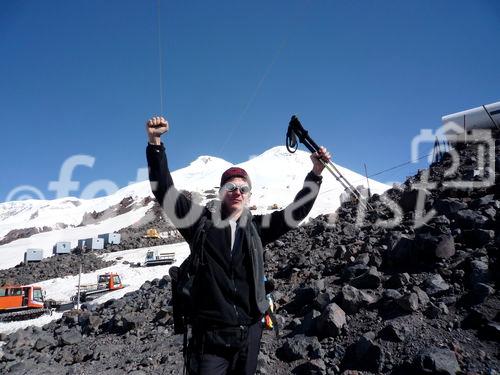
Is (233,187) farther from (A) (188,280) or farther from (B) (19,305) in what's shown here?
(B) (19,305)

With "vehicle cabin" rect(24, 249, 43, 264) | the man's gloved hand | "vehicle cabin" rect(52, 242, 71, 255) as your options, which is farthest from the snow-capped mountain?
the man's gloved hand

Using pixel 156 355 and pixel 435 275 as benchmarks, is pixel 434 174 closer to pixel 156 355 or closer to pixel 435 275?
pixel 435 275

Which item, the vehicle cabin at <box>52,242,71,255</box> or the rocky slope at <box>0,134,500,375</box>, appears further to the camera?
the vehicle cabin at <box>52,242,71,255</box>

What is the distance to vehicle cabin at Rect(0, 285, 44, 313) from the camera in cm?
1873

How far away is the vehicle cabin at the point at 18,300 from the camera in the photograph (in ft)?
61.5

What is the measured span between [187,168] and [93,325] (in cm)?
10886

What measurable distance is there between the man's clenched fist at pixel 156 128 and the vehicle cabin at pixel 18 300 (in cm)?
2129

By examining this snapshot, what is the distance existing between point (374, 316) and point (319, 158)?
13.4ft

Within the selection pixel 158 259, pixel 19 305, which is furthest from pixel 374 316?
pixel 158 259

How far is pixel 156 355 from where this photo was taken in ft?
23.0

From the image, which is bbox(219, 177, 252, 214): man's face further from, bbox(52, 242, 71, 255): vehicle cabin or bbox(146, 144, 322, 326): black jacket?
bbox(52, 242, 71, 255): vehicle cabin

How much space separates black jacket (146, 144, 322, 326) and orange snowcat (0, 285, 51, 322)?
20.9 metres

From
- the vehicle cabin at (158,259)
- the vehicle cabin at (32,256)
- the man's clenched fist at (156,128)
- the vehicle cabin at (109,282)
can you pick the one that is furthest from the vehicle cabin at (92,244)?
the man's clenched fist at (156,128)

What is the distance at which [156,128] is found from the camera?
7.99 ft
